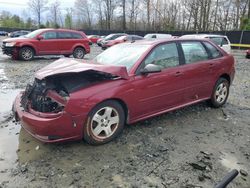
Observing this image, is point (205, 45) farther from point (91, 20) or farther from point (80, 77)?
point (91, 20)

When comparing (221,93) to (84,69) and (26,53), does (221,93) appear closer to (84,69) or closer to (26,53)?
(84,69)

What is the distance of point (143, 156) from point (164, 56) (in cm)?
189

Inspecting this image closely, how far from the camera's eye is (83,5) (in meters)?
69.8

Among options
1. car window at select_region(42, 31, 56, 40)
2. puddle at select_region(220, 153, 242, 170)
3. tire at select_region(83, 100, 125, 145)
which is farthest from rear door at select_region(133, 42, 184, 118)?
car window at select_region(42, 31, 56, 40)

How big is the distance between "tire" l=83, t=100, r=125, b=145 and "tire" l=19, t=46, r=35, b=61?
10.7 meters

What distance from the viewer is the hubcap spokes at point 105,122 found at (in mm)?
3750

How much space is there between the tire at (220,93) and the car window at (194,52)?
2.25 feet

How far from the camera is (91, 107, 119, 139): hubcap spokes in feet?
12.3

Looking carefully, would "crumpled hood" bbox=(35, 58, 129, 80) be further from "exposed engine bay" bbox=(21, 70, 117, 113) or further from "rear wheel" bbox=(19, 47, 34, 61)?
"rear wheel" bbox=(19, 47, 34, 61)

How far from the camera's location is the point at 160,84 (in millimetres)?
4375

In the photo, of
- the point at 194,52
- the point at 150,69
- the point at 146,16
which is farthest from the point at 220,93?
the point at 146,16

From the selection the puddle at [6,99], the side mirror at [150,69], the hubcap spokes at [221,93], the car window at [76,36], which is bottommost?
the puddle at [6,99]

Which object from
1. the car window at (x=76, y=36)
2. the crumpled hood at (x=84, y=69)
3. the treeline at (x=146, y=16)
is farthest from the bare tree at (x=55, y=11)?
the crumpled hood at (x=84, y=69)

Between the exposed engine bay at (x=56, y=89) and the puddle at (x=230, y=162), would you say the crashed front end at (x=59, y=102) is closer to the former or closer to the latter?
the exposed engine bay at (x=56, y=89)
